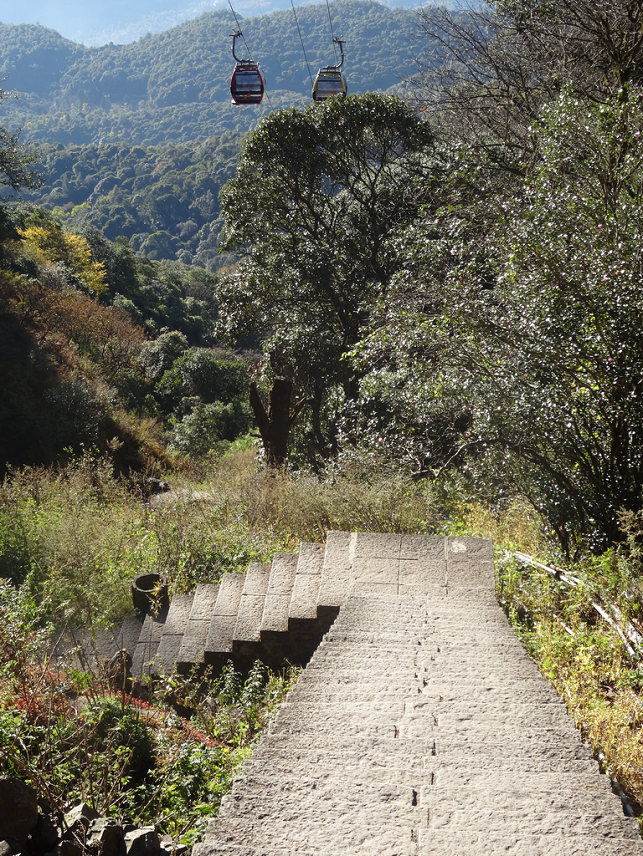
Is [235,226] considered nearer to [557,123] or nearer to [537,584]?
[557,123]

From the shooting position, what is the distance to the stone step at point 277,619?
4.59 m

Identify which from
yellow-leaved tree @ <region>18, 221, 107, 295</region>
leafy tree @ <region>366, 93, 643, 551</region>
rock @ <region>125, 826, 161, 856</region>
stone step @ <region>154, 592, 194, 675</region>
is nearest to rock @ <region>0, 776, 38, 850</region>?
rock @ <region>125, 826, 161, 856</region>

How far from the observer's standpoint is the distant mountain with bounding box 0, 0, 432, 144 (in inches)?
4919

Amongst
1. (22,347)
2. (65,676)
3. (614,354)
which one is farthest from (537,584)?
(22,347)

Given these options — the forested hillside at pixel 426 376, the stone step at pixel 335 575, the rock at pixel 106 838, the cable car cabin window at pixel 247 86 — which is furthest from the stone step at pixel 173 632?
the cable car cabin window at pixel 247 86

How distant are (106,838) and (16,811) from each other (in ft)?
1.37

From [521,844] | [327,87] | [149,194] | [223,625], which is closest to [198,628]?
[223,625]

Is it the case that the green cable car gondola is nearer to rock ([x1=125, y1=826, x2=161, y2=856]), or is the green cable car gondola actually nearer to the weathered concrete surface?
the weathered concrete surface

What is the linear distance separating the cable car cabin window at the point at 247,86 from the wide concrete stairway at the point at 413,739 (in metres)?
10.4

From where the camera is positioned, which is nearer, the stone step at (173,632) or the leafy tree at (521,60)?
the stone step at (173,632)

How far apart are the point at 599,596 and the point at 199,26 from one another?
658 ft

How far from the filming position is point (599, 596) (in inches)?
164

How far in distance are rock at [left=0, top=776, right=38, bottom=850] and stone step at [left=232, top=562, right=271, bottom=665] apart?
83.1 inches

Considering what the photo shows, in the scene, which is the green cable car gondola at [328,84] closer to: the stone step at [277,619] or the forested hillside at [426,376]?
the forested hillside at [426,376]
